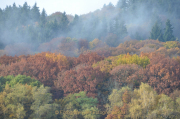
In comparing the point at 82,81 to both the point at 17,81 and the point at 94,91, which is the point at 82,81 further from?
the point at 17,81

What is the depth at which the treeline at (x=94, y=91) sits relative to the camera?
22375mm

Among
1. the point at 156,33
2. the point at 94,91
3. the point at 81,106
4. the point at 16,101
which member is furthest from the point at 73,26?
the point at 16,101

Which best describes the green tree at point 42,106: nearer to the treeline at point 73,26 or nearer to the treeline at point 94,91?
the treeline at point 94,91

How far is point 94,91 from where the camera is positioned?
93.0 ft

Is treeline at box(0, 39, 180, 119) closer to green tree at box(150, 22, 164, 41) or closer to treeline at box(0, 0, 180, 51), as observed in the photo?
green tree at box(150, 22, 164, 41)

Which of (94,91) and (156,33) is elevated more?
(156,33)

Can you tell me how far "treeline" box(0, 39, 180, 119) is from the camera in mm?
22375

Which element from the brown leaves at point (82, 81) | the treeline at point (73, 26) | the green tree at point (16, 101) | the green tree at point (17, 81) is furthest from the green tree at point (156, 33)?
the green tree at point (16, 101)

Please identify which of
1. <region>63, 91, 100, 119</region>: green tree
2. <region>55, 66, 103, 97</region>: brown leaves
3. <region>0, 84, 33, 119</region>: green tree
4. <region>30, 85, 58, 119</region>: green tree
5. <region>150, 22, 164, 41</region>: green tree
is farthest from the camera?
<region>150, 22, 164, 41</region>: green tree

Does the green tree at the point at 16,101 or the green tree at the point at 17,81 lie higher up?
the green tree at the point at 17,81

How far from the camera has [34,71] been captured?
107 ft

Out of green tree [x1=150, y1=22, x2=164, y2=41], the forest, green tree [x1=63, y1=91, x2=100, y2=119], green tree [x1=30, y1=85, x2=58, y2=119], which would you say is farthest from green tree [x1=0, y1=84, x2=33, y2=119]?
green tree [x1=150, y1=22, x2=164, y2=41]

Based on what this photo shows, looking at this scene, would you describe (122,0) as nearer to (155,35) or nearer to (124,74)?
(155,35)

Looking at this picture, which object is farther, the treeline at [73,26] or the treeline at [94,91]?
the treeline at [73,26]
